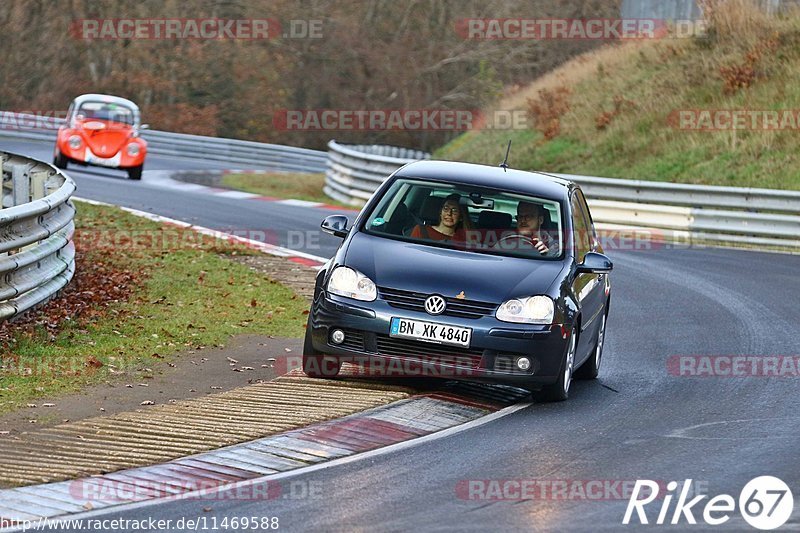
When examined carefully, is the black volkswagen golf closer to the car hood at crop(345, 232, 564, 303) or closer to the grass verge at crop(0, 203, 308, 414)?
the car hood at crop(345, 232, 564, 303)

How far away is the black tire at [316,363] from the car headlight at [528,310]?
4.13 feet

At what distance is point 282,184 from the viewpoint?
34.1 meters

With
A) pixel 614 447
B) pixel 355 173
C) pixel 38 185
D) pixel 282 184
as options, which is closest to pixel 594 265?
pixel 614 447

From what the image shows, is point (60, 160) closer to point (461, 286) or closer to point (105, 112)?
point (105, 112)

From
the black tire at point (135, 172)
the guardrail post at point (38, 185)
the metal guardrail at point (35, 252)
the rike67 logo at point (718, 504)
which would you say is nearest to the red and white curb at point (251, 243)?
the guardrail post at point (38, 185)

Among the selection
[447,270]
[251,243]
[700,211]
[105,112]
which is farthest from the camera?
[105,112]

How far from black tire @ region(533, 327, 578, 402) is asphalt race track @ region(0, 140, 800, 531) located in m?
0.10

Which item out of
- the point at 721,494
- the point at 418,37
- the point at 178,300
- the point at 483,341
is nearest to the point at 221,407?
the point at 483,341

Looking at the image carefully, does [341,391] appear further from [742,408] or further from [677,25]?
[677,25]

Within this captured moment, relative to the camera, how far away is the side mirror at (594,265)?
10.1 meters

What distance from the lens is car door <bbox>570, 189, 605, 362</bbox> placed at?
10.1 metres

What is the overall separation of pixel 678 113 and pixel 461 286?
73.3 feet

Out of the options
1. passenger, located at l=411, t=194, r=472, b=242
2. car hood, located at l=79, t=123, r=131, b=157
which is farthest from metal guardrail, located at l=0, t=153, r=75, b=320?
car hood, located at l=79, t=123, r=131, b=157

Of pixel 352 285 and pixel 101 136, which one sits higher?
pixel 352 285
